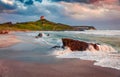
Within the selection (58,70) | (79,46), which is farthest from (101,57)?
(58,70)

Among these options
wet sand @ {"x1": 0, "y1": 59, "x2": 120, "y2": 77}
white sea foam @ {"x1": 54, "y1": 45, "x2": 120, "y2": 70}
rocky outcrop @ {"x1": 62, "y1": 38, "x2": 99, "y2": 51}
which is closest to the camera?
wet sand @ {"x1": 0, "y1": 59, "x2": 120, "y2": 77}

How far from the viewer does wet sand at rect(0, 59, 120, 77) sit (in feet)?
19.2

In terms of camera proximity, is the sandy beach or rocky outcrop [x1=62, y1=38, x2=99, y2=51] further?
rocky outcrop [x1=62, y1=38, x2=99, y2=51]

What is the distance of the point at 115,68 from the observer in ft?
21.5

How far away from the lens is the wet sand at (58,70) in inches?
230

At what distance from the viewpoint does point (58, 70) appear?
6395 millimetres

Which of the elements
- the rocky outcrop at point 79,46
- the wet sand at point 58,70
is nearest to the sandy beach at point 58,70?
the wet sand at point 58,70

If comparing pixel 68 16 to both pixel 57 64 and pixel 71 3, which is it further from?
pixel 57 64

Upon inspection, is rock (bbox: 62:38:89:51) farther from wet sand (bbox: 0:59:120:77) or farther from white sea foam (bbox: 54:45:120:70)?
wet sand (bbox: 0:59:120:77)

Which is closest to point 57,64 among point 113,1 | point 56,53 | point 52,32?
point 56,53

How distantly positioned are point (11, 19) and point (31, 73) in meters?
10.1

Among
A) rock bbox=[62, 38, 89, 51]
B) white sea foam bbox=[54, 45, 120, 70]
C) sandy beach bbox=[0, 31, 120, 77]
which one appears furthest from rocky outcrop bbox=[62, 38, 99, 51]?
sandy beach bbox=[0, 31, 120, 77]

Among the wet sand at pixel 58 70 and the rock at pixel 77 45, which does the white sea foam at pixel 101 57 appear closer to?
the rock at pixel 77 45

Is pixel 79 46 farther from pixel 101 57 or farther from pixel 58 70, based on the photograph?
pixel 58 70
